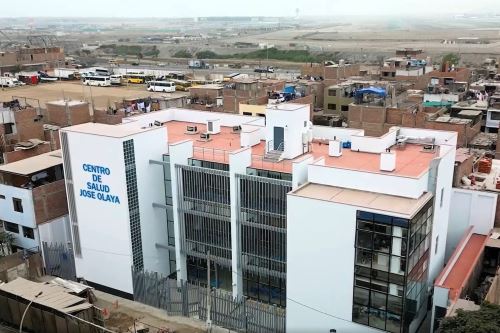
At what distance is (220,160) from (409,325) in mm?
12362

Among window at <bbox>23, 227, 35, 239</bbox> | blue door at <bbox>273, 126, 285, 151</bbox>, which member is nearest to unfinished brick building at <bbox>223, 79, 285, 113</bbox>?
blue door at <bbox>273, 126, 285, 151</bbox>

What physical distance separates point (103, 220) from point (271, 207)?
9549 mm

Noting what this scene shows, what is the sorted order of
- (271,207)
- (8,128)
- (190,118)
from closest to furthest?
(271,207) < (190,118) < (8,128)

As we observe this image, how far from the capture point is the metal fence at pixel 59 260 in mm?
31000

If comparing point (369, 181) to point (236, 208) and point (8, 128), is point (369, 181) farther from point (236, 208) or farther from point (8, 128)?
point (8, 128)

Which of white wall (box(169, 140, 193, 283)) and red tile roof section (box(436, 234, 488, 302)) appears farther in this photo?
white wall (box(169, 140, 193, 283))

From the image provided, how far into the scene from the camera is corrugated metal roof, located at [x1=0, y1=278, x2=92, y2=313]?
2455 centimetres

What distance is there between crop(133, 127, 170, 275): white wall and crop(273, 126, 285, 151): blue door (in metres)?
6.35

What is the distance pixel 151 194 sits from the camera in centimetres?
2911

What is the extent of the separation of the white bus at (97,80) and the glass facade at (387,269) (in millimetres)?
92058

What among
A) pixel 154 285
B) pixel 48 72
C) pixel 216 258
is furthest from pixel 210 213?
pixel 48 72

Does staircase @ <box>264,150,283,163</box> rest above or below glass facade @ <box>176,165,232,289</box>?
above

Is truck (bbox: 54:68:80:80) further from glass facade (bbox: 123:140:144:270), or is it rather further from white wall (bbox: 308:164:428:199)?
white wall (bbox: 308:164:428:199)

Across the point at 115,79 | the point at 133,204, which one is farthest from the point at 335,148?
the point at 115,79
